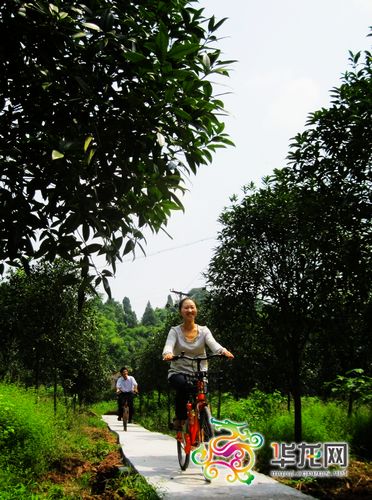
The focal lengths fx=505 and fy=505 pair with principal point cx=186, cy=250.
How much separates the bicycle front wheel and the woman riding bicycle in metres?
0.31

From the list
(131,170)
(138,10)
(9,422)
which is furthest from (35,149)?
(9,422)

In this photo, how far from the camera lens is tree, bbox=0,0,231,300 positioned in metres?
3.62

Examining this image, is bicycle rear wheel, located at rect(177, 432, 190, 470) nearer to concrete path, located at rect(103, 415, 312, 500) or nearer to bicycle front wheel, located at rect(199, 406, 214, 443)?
concrete path, located at rect(103, 415, 312, 500)

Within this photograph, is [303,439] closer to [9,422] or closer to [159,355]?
[9,422]

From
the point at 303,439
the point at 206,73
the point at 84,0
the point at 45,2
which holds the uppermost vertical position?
the point at 84,0

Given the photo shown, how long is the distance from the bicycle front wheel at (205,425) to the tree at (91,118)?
97.1 inches

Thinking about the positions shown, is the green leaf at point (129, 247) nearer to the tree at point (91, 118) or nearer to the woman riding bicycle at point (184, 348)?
the tree at point (91, 118)

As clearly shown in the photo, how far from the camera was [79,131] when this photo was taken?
3.67 metres

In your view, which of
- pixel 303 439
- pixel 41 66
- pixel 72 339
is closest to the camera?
pixel 41 66

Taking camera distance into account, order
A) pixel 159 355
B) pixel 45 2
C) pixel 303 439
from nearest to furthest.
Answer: pixel 45 2 → pixel 303 439 → pixel 159 355

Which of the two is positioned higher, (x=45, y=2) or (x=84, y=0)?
(x=84, y=0)

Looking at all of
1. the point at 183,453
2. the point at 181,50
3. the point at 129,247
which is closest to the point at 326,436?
the point at 183,453

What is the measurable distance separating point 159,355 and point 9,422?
2747 centimetres

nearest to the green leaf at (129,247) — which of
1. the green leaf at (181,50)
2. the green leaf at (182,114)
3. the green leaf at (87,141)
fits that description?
the green leaf at (87,141)
